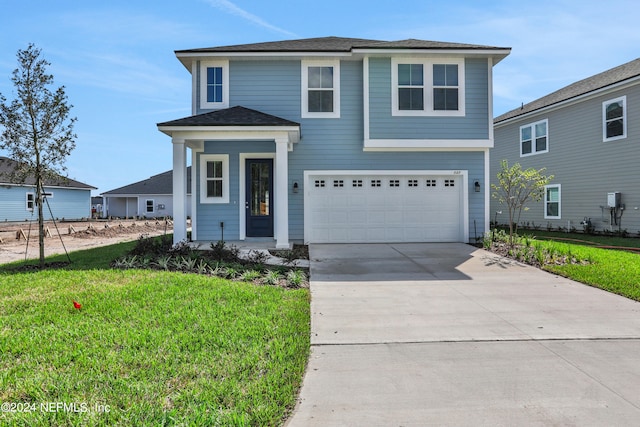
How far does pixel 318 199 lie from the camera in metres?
11.7

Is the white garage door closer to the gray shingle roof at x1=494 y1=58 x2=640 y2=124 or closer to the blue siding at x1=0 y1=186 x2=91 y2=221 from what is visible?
the gray shingle roof at x1=494 y1=58 x2=640 y2=124

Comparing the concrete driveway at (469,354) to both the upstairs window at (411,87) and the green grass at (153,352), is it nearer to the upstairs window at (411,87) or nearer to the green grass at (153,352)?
the green grass at (153,352)

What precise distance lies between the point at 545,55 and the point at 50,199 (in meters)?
33.9

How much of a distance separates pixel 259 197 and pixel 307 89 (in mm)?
3557

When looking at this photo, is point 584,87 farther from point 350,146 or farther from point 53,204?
point 53,204

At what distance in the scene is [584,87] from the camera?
15750 mm

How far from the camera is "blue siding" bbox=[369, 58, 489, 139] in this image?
1130 centimetres

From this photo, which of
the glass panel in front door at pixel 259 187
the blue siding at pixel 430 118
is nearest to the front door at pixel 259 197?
the glass panel in front door at pixel 259 187

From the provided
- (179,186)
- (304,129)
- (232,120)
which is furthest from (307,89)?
(179,186)

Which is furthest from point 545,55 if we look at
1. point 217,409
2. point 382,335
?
point 217,409

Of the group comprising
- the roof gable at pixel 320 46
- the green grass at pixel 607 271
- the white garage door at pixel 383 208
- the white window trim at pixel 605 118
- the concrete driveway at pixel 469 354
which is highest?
the roof gable at pixel 320 46

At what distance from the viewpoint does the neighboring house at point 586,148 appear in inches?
536

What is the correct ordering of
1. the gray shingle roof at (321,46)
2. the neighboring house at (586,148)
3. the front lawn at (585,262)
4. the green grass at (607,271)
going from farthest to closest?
the neighboring house at (586,148)
the gray shingle roof at (321,46)
the front lawn at (585,262)
the green grass at (607,271)

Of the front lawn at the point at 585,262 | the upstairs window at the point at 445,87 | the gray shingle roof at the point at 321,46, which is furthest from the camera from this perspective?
the upstairs window at the point at 445,87
